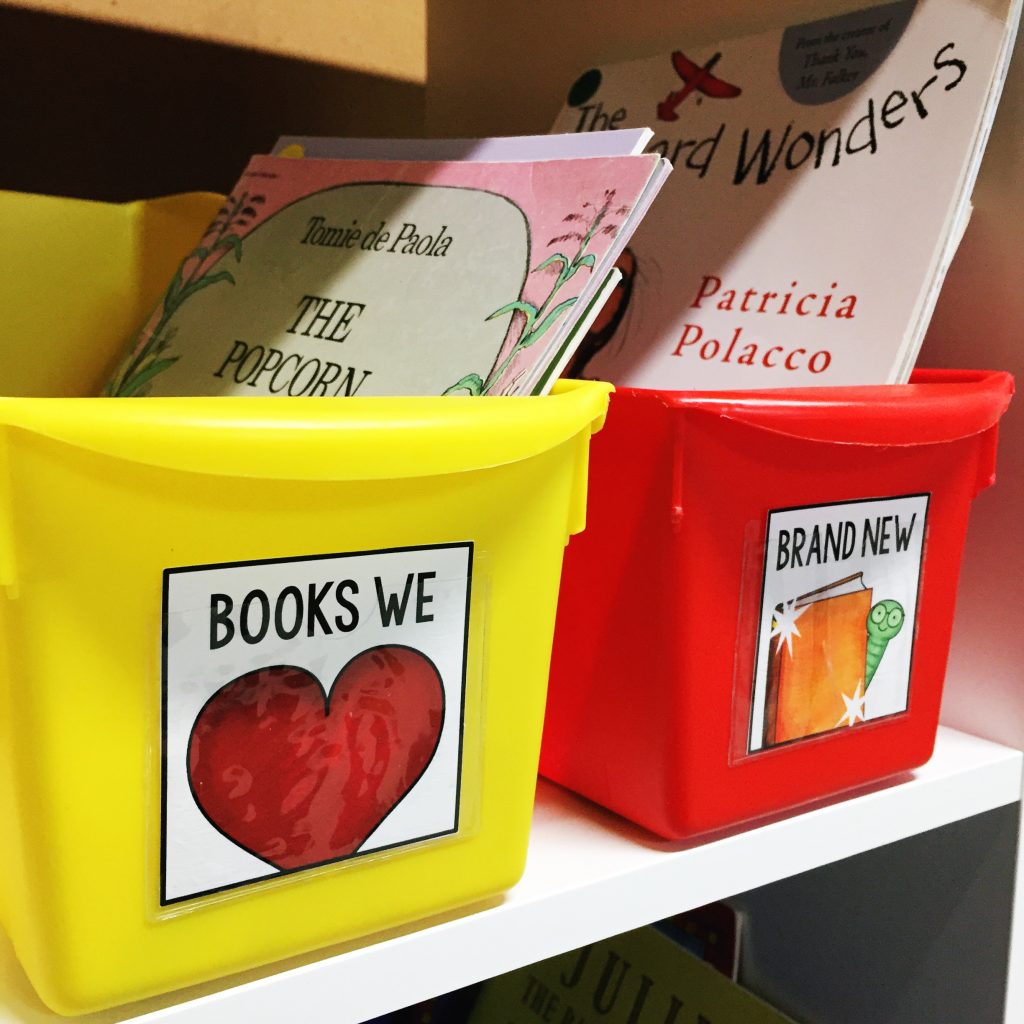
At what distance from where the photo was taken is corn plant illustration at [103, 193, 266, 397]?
0.64m

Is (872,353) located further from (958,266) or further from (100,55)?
(100,55)

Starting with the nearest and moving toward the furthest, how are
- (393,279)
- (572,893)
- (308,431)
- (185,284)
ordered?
(308,431) → (572,893) → (393,279) → (185,284)

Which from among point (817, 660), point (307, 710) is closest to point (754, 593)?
point (817, 660)

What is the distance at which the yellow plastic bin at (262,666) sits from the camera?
12.9 inches

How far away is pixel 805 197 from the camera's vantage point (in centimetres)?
63

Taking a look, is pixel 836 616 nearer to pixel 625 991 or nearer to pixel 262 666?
pixel 262 666

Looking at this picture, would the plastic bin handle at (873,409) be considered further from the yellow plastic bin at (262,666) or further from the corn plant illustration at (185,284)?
the corn plant illustration at (185,284)

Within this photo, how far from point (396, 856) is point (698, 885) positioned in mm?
150

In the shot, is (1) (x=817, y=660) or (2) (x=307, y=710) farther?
(1) (x=817, y=660)

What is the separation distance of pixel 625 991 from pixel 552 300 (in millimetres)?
519

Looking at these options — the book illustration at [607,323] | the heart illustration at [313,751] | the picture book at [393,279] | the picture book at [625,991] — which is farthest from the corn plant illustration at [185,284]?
the picture book at [625,991]

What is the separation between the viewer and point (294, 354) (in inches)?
22.5

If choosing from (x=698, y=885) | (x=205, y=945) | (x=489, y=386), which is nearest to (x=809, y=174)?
(x=489, y=386)

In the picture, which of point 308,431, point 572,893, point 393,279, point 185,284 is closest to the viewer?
point 308,431
